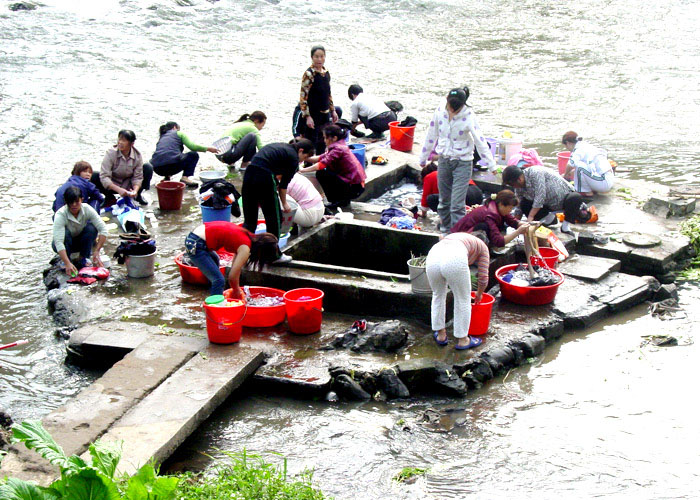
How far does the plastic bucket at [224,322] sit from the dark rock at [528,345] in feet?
7.95

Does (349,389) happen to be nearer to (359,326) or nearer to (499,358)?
(359,326)

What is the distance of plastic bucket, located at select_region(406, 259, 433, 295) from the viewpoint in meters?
7.18

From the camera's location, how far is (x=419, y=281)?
724cm

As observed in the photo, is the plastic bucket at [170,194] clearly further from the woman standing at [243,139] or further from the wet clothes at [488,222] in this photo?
the wet clothes at [488,222]

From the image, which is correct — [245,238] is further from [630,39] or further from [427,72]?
[630,39]

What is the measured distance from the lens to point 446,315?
7293 mm

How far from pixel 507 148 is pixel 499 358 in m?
5.58

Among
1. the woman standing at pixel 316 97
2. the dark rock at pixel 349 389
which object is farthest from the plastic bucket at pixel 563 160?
the dark rock at pixel 349 389

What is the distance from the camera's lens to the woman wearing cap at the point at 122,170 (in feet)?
31.8

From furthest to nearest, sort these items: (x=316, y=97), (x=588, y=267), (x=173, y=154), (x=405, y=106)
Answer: (x=405, y=106) → (x=316, y=97) → (x=173, y=154) → (x=588, y=267)

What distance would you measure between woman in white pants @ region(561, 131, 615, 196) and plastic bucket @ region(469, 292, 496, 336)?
13.4ft

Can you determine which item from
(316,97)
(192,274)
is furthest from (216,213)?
(316,97)

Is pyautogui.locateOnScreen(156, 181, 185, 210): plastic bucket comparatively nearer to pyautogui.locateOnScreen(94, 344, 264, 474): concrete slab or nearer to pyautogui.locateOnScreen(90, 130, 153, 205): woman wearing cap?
pyautogui.locateOnScreen(90, 130, 153, 205): woman wearing cap

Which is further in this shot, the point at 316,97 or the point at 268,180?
the point at 316,97
